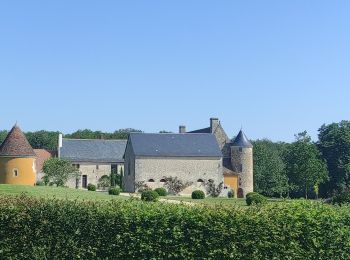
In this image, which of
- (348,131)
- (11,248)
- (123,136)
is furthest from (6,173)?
(123,136)

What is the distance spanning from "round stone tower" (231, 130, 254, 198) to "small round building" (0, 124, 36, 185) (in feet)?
94.7

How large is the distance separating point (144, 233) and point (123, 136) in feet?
304

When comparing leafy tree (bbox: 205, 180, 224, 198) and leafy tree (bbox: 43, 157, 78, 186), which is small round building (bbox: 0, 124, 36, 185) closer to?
leafy tree (bbox: 43, 157, 78, 186)

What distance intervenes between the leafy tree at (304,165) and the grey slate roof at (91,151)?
83.0ft

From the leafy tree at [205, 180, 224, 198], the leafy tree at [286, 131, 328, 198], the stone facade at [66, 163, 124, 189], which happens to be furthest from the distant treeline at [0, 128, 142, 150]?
the leafy tree at [286, 131, 328, 198]

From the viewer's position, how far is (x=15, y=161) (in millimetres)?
43562

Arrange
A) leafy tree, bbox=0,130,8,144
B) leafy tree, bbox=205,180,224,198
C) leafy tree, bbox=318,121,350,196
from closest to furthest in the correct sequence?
leafy tree, bbox=205,180,224,198 < leafy tree, bbox=318,121,350,196 < leafy tree, bbox=0,130,8,144

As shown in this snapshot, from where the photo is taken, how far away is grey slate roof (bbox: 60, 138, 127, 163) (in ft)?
232

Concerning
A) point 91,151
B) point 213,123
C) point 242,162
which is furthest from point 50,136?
point 242,162

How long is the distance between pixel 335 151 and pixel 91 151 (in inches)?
1209

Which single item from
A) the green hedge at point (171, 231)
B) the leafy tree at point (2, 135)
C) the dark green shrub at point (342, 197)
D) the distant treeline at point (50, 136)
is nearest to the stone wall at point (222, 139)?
the distant treeline at point (50, 136)

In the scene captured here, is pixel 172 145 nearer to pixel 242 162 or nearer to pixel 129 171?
pixel 129 171

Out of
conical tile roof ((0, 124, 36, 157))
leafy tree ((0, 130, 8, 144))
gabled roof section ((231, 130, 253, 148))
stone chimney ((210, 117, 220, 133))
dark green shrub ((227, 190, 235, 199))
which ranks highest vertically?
leafy tree ((0, 130, 8, 144))

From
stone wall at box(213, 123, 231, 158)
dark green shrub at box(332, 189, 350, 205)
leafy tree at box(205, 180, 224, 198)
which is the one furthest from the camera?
stone wall at box(213, 123, 231, 158)
